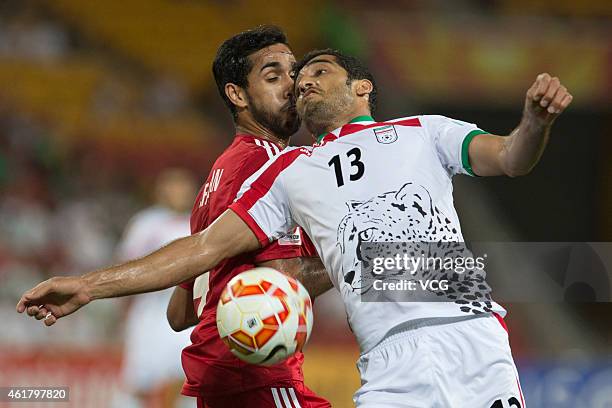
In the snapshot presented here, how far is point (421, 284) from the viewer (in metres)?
3.58

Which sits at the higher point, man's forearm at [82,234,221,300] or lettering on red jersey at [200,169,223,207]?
lettering on red jersey at [200,169,223,207]

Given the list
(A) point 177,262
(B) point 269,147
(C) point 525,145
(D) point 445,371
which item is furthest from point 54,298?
(C) point 525,145

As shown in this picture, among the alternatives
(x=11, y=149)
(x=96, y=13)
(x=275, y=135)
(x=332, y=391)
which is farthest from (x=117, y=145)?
(x=275, y=135)

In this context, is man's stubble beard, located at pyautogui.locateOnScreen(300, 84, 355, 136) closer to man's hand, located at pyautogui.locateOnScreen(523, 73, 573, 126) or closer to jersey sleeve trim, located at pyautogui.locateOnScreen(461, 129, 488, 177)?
jersey sleeve trim, located at pyautogui.locateOnScreen(461, 129, 488, 177)

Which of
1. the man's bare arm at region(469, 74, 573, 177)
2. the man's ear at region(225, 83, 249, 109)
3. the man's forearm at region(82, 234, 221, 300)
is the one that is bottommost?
the man's forearm at region(82, 234, 221, 300)

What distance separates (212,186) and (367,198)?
94 centimetres

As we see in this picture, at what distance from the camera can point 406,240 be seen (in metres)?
3.60

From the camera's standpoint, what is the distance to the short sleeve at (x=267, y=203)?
3.90m

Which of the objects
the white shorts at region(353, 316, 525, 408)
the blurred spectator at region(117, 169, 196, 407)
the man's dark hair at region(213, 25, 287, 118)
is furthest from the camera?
the blurred spectator at region(117, 169, 196, 407)

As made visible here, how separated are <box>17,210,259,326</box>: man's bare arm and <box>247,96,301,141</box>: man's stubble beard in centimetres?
76

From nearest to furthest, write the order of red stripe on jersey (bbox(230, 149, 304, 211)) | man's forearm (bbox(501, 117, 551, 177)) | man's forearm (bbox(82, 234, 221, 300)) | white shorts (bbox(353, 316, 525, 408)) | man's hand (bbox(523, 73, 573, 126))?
man's hand (bbox(523, 73, 573, 126))
man's forearm (bbox(501, 117, 551, 177))
white shorts (bbox(353, 316, 525, 408))
man's forearm (bbox(82, 234, 221, 300))
red stripe on jersey (bbox(230, 149, 304, 211))

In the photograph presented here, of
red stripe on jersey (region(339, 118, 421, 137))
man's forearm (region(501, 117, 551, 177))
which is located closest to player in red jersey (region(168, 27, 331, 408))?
red stripe on jersey (region(339, 118, 421, 137))

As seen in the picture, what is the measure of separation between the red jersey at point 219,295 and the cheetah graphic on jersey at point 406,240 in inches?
22.3

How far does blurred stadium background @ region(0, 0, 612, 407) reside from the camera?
36.0 ft
